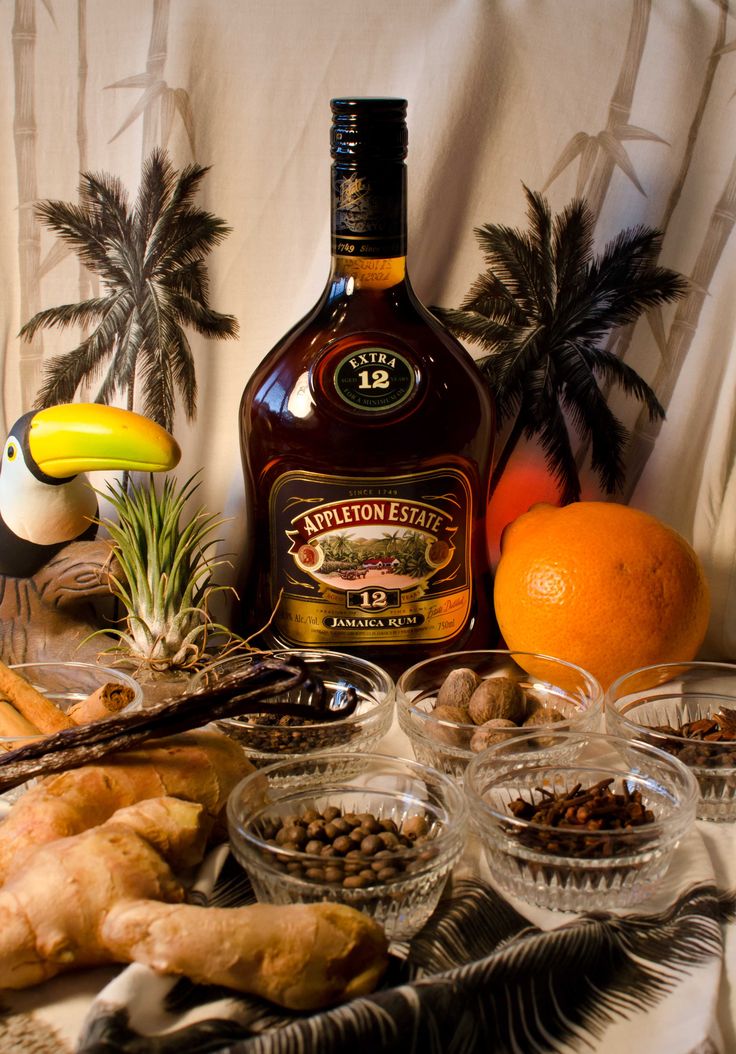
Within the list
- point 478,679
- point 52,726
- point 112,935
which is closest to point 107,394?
point 52,726

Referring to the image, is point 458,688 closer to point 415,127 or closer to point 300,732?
point 300,732

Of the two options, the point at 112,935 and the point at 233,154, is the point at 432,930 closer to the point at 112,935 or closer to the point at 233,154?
the point at 112,935

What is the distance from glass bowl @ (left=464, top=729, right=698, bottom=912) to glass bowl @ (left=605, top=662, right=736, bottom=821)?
0.05 m

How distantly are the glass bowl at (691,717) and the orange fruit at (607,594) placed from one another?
0.13 feet

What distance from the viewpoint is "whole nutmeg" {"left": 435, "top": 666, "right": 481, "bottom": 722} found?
122cm

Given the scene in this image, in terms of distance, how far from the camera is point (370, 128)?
1231mm

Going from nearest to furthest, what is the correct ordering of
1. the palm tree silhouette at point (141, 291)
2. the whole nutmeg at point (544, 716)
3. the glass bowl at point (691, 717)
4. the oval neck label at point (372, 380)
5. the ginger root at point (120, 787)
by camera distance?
the ginger root at point (120, 787) → the glass bowl at point (691, 717) → the whole nutmeg at point (544, 716) → the oval neck label at point (372, 380) → the palm tree silhouette at point (141, 291)

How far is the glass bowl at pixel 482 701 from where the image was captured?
115 cm

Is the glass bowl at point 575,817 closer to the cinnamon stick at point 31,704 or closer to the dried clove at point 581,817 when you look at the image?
the dried clove at point 581,817

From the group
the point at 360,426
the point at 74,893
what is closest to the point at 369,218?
the point at 360,426

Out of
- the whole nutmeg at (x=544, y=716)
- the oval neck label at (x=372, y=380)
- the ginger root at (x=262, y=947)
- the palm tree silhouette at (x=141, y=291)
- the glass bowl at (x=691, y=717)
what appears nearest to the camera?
the ginger root at (x=262, y=947)

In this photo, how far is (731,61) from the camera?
140 centimetres

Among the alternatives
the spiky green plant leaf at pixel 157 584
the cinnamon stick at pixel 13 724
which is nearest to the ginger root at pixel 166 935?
the cinnamon stick at pixel 13 724

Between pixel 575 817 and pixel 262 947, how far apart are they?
1.04ft
